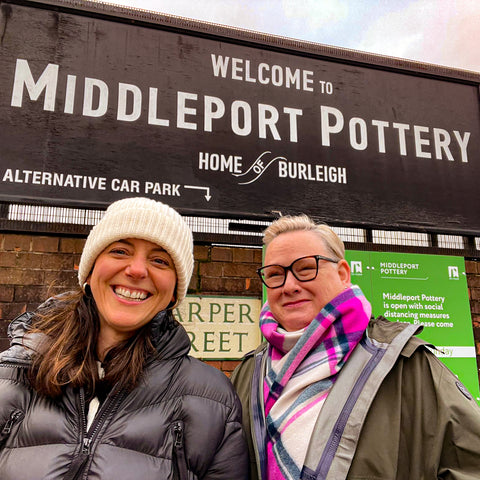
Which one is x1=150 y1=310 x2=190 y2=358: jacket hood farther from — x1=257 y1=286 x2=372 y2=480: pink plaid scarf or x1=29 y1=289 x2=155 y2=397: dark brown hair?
x1=257 y1=286 x2=372 y2=480: pink plaid scarf

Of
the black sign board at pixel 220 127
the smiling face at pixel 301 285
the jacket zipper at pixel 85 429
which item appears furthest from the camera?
the black sign board at pixel 220 127

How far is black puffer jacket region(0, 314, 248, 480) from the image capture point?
1.01 meters

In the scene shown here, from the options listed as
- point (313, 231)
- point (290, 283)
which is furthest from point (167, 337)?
point (313, 231)

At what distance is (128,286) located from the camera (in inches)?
50.1

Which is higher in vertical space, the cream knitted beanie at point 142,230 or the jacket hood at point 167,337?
the cream knitted beanie at point 142,230

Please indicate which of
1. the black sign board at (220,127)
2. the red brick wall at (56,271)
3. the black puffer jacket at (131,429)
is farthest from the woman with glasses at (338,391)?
the black sign board at (220,127)

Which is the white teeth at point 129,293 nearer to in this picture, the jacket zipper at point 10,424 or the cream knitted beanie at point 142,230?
the cream knitted beanie at point 142,230

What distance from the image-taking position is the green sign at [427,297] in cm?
290

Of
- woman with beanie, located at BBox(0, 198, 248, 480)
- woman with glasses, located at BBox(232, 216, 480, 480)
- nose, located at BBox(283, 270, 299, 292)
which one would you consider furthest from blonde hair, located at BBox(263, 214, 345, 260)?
woman with beanie, located at BBox(0, 198, 248, 480)

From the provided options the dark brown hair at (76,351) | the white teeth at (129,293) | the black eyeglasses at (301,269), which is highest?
the black eyeglasses at (301,269)

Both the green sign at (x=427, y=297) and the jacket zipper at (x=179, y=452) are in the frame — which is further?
the green sign at (x=427, y=297)

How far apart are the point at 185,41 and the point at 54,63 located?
0.91 metres

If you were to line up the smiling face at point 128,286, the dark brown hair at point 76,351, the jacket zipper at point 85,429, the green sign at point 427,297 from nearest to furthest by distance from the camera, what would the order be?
the jacket zipper at point 85,429, the dark brown hair at point 76,351, the smiling face at point 128,286, the green sign at point 427,297

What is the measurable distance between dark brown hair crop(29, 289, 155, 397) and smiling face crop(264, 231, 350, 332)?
552mm
